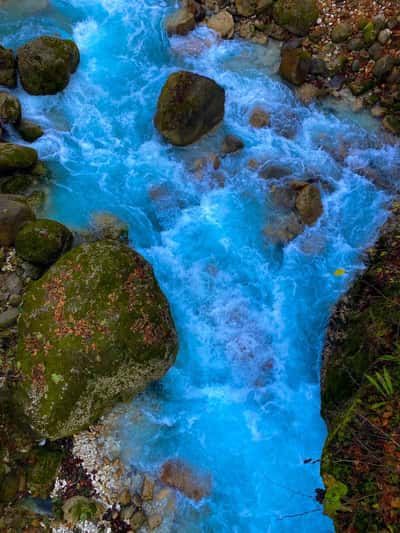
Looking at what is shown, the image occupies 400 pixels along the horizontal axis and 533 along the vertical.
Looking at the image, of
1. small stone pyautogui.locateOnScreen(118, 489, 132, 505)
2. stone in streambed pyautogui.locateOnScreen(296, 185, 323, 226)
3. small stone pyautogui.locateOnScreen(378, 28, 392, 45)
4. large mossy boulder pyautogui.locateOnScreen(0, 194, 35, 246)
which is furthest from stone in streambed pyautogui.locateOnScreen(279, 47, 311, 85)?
small stone pyautogui.locateOnScreen(118, 489, 132, 505)

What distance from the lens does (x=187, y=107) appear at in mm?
10680

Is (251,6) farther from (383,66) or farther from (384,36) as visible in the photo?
(383,66)

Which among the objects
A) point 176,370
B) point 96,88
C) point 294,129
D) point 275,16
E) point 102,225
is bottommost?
point 176,370

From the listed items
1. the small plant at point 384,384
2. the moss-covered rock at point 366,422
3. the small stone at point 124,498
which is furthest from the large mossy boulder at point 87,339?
the small plant at point 384,384

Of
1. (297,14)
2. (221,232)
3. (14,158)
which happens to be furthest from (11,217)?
(297,14)

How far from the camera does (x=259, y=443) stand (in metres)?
8.24

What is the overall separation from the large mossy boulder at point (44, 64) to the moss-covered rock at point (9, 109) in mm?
940

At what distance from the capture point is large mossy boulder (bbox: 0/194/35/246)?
905cm

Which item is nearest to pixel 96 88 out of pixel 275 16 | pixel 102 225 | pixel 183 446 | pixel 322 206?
pixel 102 225

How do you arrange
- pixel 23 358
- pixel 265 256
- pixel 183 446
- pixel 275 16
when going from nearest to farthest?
pixel 23 358, pixel 183 446, pixel 265 256, pixel 275 16

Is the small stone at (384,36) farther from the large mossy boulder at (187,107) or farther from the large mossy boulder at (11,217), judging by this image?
the large mossy boulder at (11,217)

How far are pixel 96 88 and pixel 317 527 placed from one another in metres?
12.8

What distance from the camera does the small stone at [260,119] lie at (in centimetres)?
1173

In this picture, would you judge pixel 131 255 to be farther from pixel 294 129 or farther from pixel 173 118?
pixel 294 129
